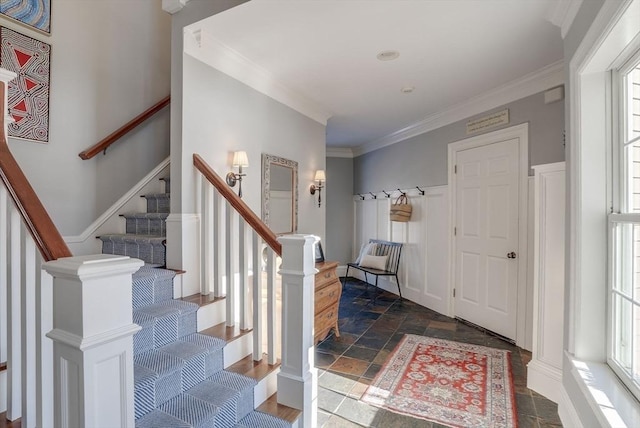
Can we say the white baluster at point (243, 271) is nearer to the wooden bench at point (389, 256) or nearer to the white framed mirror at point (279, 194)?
the white framed mirror at point (279, 194)

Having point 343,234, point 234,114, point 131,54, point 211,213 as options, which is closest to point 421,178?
point 343,234

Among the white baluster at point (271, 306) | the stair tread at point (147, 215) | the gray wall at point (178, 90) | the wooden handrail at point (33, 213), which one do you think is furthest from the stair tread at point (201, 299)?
the wooden handrail at point (33, 213)

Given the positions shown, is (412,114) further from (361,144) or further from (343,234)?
(343,234)

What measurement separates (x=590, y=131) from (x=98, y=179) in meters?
3.56

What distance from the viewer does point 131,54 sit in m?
3.05

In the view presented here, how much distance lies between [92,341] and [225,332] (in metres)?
1.22

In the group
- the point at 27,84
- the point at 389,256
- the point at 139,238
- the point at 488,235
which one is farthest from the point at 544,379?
the point at 27,84

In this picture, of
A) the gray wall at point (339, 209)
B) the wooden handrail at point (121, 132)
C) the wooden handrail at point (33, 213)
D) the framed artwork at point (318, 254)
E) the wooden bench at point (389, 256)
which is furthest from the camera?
the gray wall at point (339, 209)

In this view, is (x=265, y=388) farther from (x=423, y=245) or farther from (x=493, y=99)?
(x=493, y=99)

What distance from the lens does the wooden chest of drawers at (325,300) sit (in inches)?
111

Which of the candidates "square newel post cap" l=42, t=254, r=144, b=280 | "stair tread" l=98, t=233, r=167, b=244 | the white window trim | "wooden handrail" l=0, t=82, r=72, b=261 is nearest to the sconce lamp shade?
"stair tread" l=98, t=233, r=167, b=244

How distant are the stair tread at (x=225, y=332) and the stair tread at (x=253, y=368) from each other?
16cm

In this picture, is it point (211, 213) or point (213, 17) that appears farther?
point (211, 213)

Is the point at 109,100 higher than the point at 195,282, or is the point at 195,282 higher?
the point at 109,100
